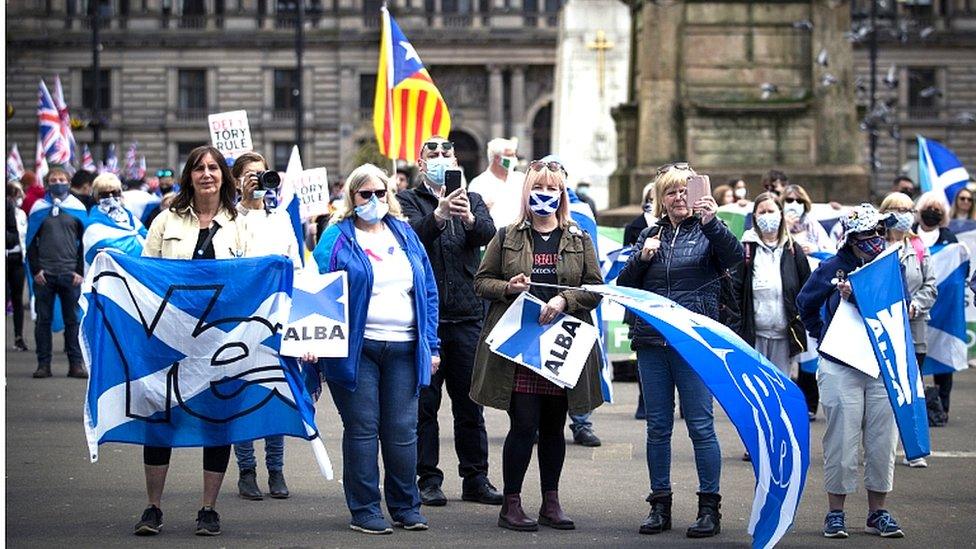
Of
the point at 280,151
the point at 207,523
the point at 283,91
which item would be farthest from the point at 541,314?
the point at 283,91

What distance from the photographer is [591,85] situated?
123ft

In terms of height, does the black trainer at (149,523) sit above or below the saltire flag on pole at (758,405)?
below

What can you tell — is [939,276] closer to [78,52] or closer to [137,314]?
[137,314]

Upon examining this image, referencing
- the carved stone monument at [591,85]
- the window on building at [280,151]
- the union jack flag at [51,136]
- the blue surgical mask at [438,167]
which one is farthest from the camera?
the window on building at [280,151]

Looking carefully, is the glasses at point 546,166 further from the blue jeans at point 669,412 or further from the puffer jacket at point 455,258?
the blue jeans at point 669,412

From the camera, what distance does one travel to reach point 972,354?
1775 cm

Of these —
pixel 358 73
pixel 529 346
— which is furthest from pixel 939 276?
pixel 358 73

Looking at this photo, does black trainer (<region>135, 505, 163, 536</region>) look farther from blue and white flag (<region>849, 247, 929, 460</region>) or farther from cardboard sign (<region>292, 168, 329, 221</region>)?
cardboard sign (<region>292, 168, 329, 221</region>)

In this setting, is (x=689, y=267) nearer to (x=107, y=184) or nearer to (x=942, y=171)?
(x=107, y=184)

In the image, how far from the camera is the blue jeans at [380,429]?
30.9 ft

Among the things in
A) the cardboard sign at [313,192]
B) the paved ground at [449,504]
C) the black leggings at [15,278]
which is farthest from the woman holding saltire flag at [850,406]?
the black leggings at [15,278]

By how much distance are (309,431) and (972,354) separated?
9.86 metres

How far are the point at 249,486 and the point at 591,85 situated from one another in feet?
90.4

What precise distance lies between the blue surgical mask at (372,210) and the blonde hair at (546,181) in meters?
0.66
